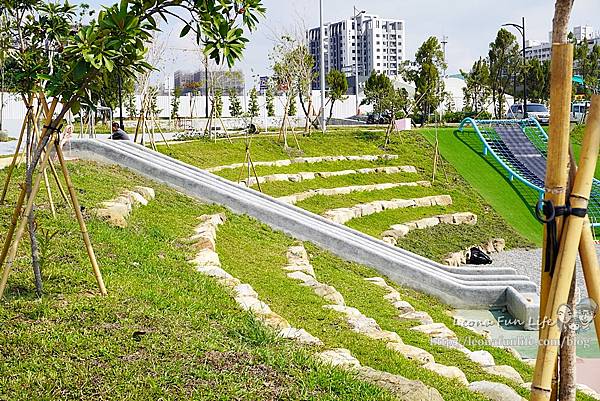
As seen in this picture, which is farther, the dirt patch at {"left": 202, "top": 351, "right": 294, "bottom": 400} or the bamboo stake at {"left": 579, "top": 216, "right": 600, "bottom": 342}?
the dirt patch at {"left": 202, "top": 351, "right": 294, "bottom": 400}

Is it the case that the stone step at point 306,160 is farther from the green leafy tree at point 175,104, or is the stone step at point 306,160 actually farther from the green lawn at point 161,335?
the green leafy tree at point 175,104

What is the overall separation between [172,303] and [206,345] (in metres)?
0.85

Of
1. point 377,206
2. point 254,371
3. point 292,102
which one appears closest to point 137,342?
point 254,371

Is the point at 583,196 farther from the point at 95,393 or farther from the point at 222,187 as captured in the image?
the point at 222,187

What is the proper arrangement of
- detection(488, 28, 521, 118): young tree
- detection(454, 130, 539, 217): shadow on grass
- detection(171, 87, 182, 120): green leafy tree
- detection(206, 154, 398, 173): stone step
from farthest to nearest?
1. detection(171, 87, 182, 120): green leafy tree
2. detection(488, 28, 521, 118): young tree
3. detection(454, 130, 539, 217): shadow on grass
4. detection(206, 154, 398, 173): stone step

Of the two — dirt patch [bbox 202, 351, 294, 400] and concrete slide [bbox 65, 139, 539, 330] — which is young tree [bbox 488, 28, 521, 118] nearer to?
concrete slide [bbox 65, 139, 539, 330]

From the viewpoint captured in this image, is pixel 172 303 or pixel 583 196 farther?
pixel 172 303

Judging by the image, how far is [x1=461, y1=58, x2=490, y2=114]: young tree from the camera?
3236 centimetres

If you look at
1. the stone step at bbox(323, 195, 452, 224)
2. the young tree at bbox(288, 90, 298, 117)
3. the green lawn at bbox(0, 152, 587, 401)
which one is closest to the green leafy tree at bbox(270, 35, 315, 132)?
the young tree at bbox(288, 90, 298, 117)

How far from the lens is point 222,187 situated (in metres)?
11.1

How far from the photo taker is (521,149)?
68.3ft

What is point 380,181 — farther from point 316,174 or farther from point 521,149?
point 521,149

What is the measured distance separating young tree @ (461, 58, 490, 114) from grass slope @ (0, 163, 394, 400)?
2852cm

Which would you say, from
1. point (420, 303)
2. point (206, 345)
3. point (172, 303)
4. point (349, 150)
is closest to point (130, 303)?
point (172, 303)
